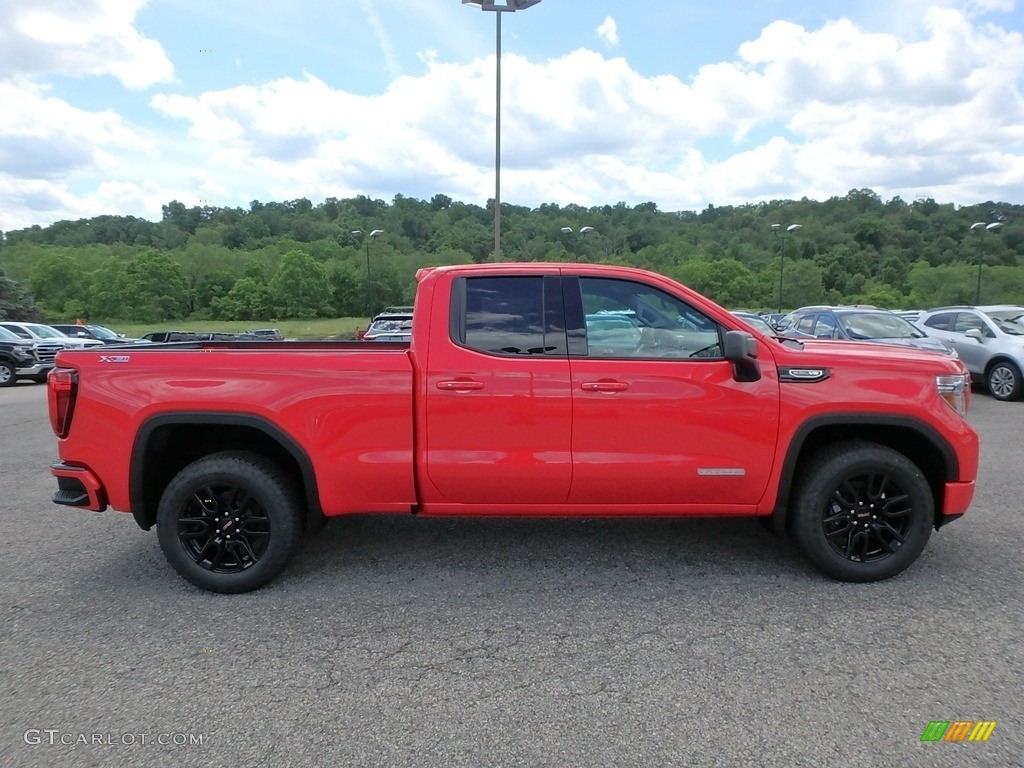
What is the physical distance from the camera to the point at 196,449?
4266 mm

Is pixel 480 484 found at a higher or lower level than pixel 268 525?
higher

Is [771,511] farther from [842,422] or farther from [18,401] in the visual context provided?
[18,401]

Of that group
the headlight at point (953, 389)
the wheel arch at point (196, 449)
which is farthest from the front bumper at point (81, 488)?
the headlight at point (953, 389)

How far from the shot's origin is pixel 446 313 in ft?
12.9

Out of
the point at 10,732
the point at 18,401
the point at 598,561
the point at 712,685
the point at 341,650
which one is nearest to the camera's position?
the point at 10,732

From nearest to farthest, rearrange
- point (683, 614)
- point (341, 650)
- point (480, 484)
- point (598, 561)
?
1. point (341, 650)
2. point (683, 614)
3. point (480, 484)
4. point (598, 561)

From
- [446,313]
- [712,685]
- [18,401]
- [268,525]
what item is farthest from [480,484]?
[18,401]

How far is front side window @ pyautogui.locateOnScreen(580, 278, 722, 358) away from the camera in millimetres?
3850

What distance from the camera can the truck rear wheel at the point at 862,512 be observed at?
383 cm

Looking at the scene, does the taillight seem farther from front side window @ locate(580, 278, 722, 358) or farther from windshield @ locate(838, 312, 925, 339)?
windshield @ locate(838, 312, 925, 339)

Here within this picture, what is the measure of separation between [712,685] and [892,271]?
250 ft

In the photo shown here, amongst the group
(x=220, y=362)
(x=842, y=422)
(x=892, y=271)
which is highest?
(x=892, y=271)

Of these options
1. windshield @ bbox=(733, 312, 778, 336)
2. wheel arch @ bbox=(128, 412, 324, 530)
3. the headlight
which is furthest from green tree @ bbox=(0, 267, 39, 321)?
the headlight

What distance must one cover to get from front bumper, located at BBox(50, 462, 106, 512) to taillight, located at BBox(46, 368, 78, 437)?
215mm
